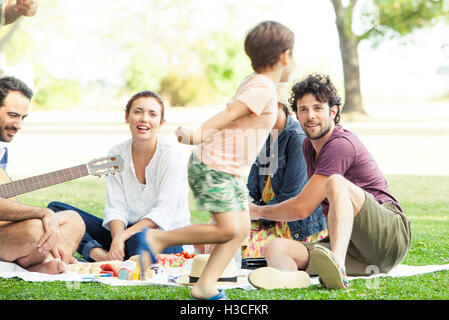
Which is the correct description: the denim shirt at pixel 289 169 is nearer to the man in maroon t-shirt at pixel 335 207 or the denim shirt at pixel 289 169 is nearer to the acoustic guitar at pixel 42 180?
the man in maroon t-shirt at pixel 335 207

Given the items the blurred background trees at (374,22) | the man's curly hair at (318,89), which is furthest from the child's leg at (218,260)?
the blurred background trees at (374,22)

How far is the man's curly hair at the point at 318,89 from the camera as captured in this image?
13.7 ft

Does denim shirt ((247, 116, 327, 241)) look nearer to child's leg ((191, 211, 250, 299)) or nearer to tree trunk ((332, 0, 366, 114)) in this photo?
child's leg ((191, 211, 250, 299))

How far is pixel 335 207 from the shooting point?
3.67 m

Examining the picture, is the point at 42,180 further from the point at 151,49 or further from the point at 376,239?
the point at 151,49

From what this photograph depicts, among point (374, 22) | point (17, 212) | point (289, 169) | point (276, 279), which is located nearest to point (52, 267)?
point (17, 212)

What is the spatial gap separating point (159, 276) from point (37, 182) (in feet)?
3.20

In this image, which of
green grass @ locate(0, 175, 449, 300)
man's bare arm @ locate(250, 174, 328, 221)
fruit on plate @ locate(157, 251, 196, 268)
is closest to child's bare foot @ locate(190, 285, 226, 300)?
green grass @ locate(0, 175, 449, 300)

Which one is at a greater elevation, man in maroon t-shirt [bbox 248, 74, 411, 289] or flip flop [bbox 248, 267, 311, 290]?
man in maroon t-shirt [bbox 248, 74, 411, 289]

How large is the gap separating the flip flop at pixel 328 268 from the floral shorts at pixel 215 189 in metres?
0.47

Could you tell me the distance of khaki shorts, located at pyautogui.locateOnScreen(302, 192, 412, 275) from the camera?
12.7ft

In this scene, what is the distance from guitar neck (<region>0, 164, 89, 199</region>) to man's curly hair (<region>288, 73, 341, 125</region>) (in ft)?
4.71

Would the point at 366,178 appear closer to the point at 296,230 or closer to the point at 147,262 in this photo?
the point at 296,230
